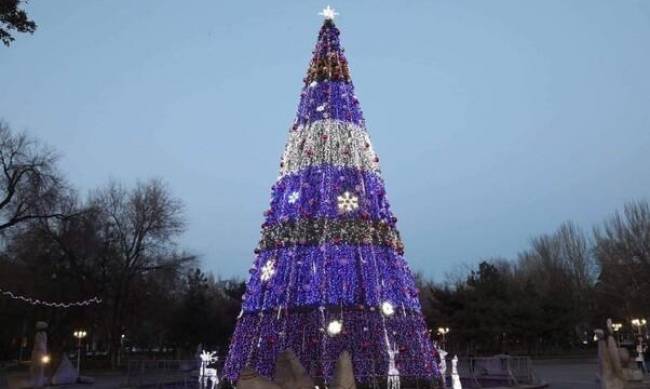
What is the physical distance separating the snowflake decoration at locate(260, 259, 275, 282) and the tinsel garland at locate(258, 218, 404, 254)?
48 centimetres

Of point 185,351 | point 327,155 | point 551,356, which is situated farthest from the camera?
point 185,351

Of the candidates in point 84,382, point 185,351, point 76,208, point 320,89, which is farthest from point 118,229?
point 320,89

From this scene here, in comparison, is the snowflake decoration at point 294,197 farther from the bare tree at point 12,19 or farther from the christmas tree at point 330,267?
the bare tree at point 12,19

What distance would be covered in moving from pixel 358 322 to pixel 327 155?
4.85 meters

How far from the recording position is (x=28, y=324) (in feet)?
146

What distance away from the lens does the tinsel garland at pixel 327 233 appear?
52.4 ft

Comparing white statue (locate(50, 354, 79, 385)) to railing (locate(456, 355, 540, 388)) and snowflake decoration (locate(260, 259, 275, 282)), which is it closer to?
snowflake decoration (locate(260, 259, 275, 282))

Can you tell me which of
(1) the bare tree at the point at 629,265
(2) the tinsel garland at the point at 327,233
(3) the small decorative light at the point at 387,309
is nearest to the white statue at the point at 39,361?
(2) the tinsel garland at the point at 327,233

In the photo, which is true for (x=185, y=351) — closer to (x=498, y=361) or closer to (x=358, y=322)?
(x=498, y=361)

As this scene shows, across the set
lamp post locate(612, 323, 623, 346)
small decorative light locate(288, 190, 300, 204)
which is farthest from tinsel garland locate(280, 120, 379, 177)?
lamp post locate(612, 323, 623, 346)

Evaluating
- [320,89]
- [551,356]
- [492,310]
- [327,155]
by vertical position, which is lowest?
[551,356]

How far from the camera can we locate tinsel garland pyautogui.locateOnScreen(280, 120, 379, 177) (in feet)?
55.2

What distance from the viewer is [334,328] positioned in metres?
14.9

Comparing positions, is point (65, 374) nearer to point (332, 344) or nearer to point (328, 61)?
point (332, 344)
